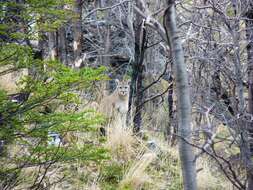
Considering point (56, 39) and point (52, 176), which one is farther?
point (56, 39)

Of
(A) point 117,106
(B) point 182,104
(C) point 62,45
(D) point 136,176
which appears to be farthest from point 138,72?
(B) point 182,104

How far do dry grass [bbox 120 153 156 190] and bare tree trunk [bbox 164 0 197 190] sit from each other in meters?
3.45

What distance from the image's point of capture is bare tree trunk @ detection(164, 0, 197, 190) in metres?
2.33

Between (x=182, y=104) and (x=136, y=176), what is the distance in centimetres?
355

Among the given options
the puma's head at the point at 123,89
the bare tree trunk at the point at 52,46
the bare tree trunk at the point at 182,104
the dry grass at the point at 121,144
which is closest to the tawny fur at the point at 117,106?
the puma's head at the point at 123,89

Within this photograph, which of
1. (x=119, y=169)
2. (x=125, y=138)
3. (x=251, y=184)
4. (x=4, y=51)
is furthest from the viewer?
(x=125, y=138)

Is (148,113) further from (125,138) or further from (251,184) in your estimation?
(251,184)

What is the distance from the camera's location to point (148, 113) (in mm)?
8656

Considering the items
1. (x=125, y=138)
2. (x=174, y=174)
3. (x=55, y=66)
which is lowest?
(x=174, y=174)

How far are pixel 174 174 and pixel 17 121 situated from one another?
3172 millimetres

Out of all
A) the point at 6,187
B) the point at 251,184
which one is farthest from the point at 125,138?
the point at 251,184

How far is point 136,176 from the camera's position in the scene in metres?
5.77

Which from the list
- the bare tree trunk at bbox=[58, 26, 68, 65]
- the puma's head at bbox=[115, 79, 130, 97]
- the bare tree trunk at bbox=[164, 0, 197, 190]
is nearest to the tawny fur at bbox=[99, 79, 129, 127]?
the puma's head at bbox=[115, 79, 130, 97]

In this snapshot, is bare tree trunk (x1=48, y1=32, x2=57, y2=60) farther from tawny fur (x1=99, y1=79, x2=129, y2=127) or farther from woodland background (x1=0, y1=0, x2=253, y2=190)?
tawny fur (x1=99, y1=79, x2=129, y2=127)
